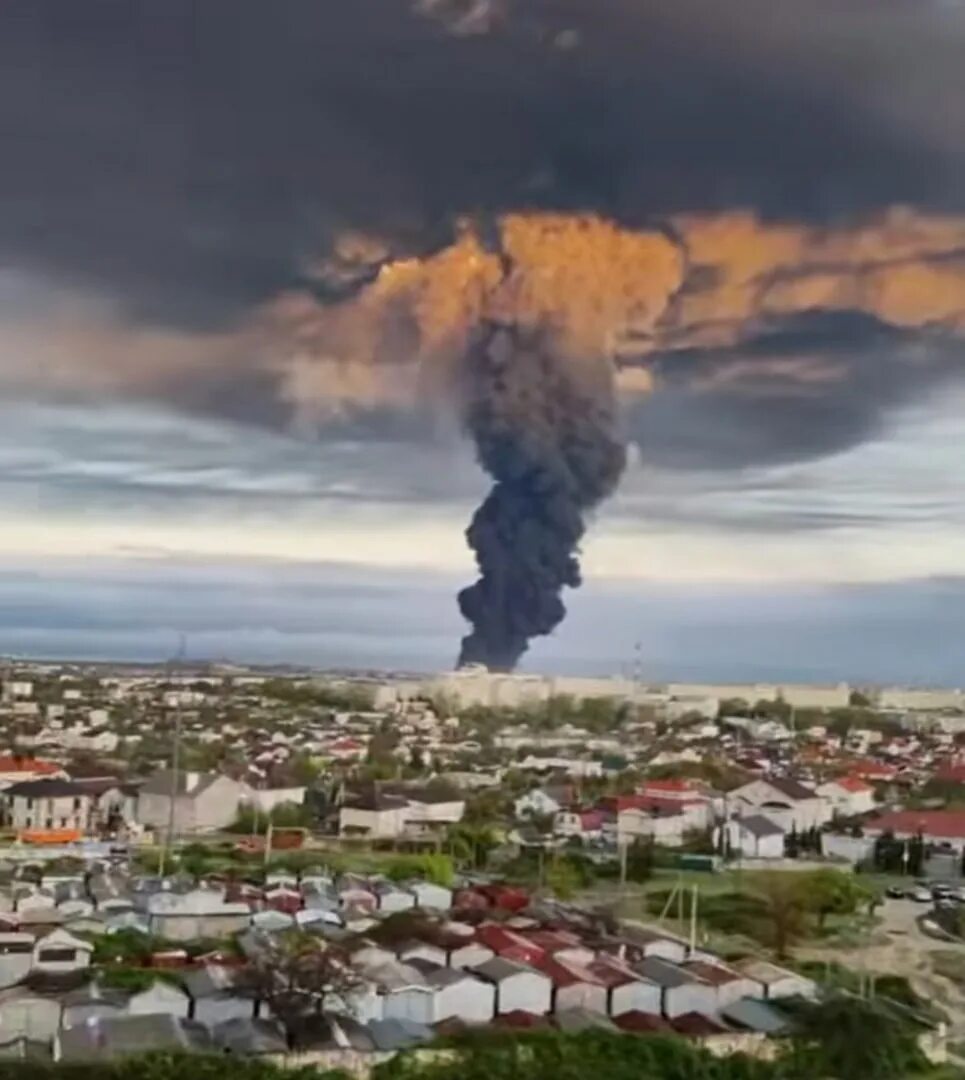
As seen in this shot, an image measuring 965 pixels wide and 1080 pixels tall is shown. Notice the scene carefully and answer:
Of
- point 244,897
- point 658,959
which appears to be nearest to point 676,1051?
point 658,959

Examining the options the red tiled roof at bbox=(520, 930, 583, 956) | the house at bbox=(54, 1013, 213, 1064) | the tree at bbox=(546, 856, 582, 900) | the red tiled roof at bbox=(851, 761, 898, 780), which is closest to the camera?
the house at bbox=(54, 1013, 213, 1064)

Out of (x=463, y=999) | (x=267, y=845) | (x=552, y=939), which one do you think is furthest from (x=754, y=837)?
(x=267, y=845)

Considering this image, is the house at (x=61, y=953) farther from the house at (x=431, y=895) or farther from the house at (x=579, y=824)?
the house at (x=579, y=824)

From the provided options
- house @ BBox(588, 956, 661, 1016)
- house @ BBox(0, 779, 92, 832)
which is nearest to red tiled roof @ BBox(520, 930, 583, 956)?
house @ BBox(588, 956, 661, 1016)

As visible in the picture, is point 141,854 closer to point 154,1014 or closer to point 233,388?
point 154,1014

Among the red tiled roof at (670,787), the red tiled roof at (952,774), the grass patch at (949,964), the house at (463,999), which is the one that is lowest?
the house at (463,999)

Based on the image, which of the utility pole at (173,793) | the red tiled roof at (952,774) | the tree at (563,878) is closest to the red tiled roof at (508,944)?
the tree at (563,878)

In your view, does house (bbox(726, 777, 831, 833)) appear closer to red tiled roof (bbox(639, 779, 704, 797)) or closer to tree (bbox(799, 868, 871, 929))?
red tiled roof (bbox(639, 779, 704, 797))
